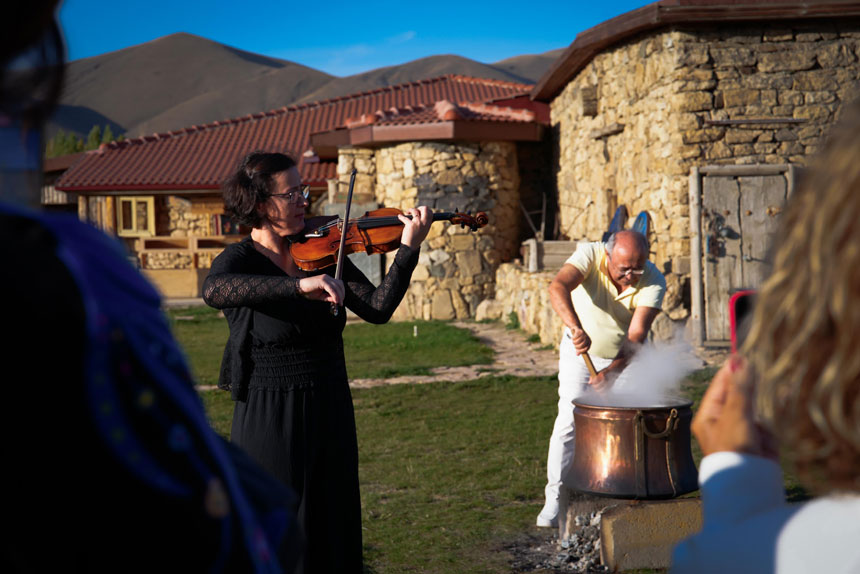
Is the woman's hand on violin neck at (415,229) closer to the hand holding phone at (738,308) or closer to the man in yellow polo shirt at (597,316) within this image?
the man in yellow polo shirt at (597,316)

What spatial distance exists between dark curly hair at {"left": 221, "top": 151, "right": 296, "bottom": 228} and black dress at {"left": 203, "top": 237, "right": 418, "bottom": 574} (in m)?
0.16

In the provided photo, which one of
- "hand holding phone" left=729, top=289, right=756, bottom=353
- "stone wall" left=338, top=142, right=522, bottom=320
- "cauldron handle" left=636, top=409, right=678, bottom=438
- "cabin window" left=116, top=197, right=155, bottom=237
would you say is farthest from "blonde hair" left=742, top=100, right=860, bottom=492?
"cabin window" left=116, top=197, right=155, bottom=237

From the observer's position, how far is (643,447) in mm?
3846

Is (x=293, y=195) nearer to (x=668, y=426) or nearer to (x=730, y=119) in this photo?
(x=668, y=426)

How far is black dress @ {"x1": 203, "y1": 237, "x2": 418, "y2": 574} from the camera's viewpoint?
2.88 m

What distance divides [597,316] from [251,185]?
2496mm

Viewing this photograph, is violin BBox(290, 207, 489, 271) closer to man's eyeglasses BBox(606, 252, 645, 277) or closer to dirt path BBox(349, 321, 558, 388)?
man's eyeglasses BBox(606, 252, 645, 277)

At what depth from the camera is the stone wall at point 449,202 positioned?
13742 mm

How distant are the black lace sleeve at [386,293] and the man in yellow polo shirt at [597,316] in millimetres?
1573

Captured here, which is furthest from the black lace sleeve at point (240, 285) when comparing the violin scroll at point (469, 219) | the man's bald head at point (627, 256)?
the man's bald head at point (627, 256)

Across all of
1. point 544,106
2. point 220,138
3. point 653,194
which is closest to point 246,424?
point 653,194

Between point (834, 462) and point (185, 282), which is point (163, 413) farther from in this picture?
point (185, 282)


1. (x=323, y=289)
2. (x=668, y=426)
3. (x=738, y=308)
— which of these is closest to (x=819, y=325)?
(x=738, y=308)

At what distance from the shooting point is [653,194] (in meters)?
9.88
